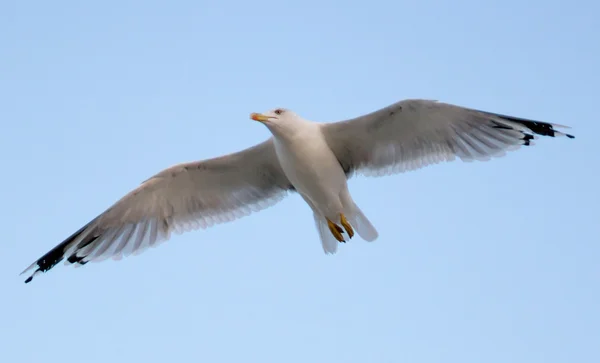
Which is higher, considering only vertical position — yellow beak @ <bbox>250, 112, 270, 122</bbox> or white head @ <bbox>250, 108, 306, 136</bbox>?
yellow beak @ <bbox>250, 112, 270, 122</bbox>

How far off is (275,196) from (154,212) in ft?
4.09

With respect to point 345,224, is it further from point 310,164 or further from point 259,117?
point 259,117

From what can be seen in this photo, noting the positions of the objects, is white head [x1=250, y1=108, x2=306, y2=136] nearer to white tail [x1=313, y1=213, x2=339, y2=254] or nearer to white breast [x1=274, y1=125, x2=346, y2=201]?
white breast [x1=274, y1=125, x2=346, y2=201]

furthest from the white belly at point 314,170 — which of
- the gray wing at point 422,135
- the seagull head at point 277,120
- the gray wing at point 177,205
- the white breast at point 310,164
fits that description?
the gray wing at point 177,205

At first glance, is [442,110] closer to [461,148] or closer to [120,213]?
[461,148]

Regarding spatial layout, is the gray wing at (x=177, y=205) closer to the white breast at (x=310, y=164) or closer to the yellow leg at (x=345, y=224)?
the white breast at (x=310, y=164)

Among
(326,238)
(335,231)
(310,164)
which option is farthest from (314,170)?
(326,238)

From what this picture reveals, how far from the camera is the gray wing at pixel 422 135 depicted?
330 inches

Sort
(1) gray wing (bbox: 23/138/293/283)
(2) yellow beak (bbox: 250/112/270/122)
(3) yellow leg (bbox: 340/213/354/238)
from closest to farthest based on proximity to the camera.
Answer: (2) yellow beak (bbox: 250/112/270/122) < (3) yellow leg (bbox: 340/213/354/238) < (1) gray wing (bbox: 23/138/293/283)

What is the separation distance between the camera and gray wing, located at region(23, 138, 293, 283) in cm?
923

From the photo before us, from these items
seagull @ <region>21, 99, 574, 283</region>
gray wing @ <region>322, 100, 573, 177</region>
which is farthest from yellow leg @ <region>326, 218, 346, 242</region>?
gray wing @ <region>322, 100, 573, 177</region>

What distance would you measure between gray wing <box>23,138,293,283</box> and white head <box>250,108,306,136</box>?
31.5 inches

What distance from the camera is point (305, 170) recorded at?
840 centimetres

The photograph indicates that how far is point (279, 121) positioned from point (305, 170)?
1.63 feet
